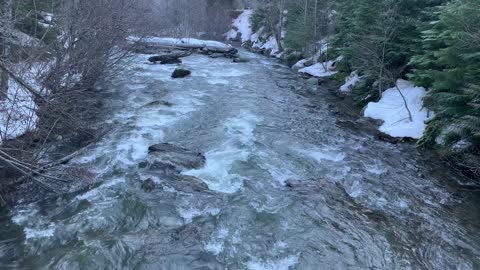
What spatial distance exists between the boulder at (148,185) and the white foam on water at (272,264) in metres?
3.24

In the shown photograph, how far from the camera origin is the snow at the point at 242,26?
59481 mm

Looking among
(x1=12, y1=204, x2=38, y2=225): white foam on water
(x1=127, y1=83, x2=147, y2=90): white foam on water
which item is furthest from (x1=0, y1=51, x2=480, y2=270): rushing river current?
(x1=127, y1=83, x2=147, y2=90): white foam on water

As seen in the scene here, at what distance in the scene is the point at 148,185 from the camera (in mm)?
8633

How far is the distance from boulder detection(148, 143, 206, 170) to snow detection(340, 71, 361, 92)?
38.7 ft

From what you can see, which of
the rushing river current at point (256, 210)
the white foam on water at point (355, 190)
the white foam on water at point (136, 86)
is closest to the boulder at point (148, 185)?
the rushing river current at point (256, 210)

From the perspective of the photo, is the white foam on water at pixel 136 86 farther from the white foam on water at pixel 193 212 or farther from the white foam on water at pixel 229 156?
the white foam on water at pixel 193 212

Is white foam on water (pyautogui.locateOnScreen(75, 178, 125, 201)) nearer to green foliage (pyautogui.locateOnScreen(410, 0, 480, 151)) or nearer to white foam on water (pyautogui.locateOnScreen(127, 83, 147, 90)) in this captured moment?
green foliage (pyautogui.locateOnScreen(410, 0, 480, 151))

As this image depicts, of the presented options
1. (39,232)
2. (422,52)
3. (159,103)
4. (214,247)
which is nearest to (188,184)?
(214,247)

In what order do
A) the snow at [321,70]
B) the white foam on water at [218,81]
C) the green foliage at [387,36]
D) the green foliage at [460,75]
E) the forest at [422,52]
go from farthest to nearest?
1. the snow at [321,70]
2. the white foam on water at [218,81]
3. the green foliage at [387,36]
4. the forest at [422,52]
5. the green foliage at [460,75]

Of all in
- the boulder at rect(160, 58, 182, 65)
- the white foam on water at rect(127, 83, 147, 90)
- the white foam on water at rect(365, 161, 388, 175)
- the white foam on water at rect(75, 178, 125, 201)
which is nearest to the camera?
the white foam on water at rect(75, 178, 125, 201)

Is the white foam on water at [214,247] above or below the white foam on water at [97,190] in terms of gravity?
above

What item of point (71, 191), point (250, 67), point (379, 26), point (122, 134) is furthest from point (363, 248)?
point (250, 67)

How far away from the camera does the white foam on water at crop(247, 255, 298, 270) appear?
6.17 metres

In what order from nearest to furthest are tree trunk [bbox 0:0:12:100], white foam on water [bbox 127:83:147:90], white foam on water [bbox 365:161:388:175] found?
tree trunk [bbox 0:0:12:100], white foam on water [bbox 365:161:388:175], white foam on water [bbox 127:83:147:90]
